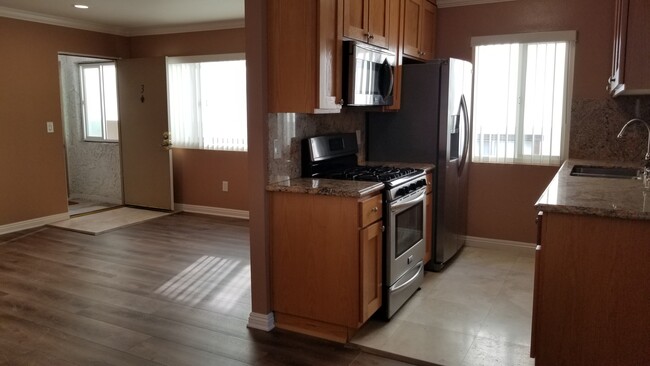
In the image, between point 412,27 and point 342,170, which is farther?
point 412,27

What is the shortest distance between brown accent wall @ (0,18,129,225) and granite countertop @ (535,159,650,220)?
5353mm

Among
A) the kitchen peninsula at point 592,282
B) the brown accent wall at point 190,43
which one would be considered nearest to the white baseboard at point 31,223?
the brown accent wall at point 190,43

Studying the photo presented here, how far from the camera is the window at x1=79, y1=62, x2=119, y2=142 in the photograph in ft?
23.3

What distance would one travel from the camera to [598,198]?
219 cm

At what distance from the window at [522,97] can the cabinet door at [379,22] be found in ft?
4.37

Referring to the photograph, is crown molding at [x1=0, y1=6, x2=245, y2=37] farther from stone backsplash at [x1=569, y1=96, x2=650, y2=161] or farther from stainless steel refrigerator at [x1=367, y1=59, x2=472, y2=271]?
stone backsplash at [x1=569, y1=96, x2=650, y2=161]

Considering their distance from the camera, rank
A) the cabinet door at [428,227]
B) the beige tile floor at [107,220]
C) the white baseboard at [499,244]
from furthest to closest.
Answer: the beige tile floor at [107,220]
the white baseboard at [499,244]
the cabinet door at [428,227]

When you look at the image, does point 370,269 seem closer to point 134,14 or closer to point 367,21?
point 367,21

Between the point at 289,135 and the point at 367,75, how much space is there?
67 centimetres

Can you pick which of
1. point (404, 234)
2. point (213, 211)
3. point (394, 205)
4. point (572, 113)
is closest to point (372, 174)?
point (394, 205)

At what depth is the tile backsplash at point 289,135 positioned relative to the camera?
9.81 feet

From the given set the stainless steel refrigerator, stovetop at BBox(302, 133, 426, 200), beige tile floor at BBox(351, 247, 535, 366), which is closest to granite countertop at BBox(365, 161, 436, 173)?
the stainless steel refrigerator

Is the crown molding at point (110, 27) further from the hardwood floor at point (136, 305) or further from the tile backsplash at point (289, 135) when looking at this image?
the tile backsplash at point (289, 135)

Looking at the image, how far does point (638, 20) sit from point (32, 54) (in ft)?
18.7
